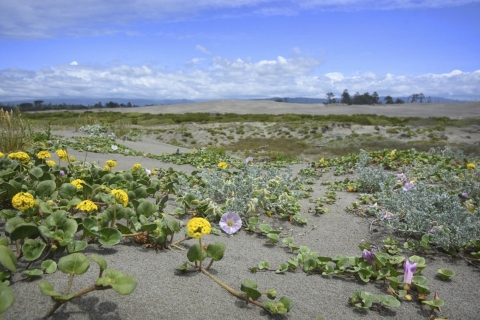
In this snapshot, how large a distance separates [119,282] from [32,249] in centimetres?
76

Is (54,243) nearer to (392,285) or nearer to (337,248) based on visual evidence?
(392,285)

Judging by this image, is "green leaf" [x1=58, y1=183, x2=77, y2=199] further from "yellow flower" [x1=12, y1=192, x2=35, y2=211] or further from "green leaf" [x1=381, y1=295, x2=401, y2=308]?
"green leaf" [x1=381, y1=295, x2=401, y2=308]

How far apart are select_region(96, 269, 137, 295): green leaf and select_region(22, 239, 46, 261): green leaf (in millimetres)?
604

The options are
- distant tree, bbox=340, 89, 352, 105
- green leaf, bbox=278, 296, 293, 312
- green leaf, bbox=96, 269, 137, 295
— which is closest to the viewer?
green leaf, bbox=96, 269, 137, 295

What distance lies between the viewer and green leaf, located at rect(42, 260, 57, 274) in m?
2.17

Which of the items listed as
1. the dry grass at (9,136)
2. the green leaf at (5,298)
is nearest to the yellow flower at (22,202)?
the green leaf at (5,298)

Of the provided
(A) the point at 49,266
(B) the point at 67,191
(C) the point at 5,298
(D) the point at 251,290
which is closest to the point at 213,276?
(D) the point at 251,290

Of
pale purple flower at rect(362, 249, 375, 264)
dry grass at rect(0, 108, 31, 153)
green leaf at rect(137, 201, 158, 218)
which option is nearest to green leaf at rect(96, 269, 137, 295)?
green leaf at rect(137, 201, 158, 218)

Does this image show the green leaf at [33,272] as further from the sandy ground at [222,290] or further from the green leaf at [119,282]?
the green leaf at [119,282]

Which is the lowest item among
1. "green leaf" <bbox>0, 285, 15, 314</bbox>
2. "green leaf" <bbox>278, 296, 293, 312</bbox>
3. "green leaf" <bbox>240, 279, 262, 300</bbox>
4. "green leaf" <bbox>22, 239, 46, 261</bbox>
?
"green leaf" <bbox>278, 296, 293, 312</bbox>

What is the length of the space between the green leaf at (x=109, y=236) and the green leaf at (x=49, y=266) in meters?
0.41

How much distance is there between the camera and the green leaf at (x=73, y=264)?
1923mm

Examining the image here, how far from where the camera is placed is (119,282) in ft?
6.25

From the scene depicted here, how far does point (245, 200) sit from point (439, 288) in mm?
2246
